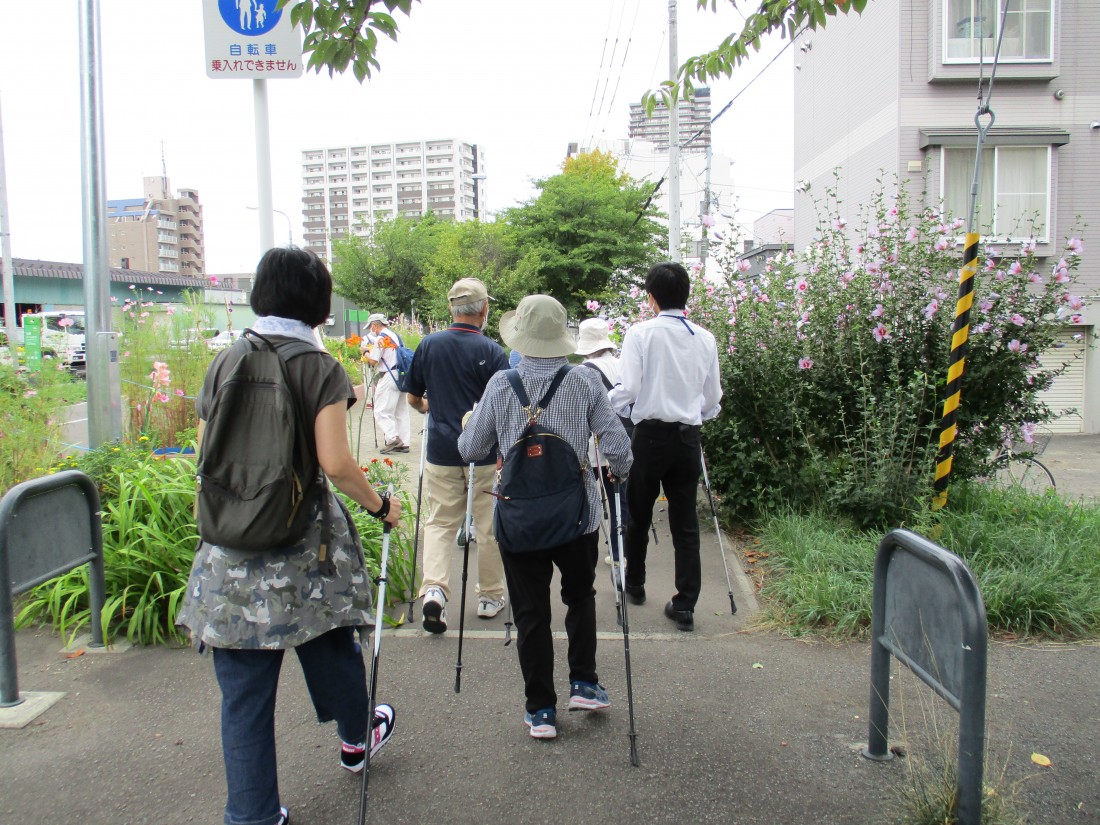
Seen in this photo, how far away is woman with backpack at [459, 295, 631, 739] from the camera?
329 centimetres

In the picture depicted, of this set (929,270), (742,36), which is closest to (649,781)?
(742,36)

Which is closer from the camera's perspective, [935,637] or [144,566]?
[935,637]

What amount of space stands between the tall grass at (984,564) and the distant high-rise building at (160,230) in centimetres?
12049

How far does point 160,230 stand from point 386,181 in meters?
48.7

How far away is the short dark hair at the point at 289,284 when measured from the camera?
105 inches

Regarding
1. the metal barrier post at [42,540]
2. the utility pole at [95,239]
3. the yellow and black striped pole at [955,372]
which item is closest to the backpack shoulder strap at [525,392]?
the metal barrier post at [42,540]

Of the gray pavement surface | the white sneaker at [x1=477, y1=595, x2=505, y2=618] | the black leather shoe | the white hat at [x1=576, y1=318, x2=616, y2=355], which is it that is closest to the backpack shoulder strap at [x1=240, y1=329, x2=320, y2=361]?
the gray pavement surface

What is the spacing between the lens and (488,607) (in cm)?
493

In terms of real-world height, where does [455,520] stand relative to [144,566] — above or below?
above

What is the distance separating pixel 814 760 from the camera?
3.29m

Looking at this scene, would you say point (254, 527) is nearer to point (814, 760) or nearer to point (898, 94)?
point (814, 760)

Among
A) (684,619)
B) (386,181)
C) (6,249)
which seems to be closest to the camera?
(684,619)

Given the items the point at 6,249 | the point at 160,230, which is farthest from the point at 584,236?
the point at 160,230

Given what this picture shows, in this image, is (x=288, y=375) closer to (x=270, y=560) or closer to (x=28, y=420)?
(x=270, y=560)
